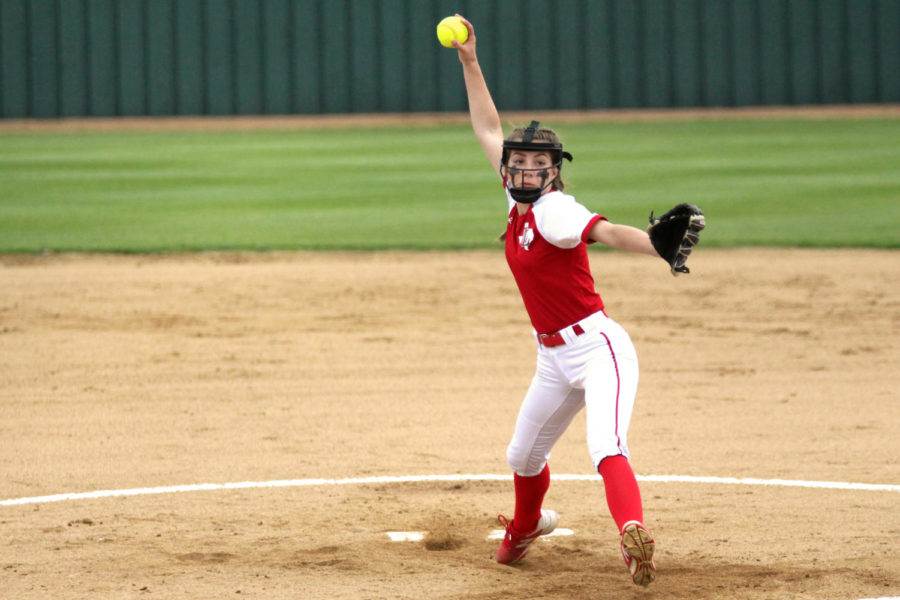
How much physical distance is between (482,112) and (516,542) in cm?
181

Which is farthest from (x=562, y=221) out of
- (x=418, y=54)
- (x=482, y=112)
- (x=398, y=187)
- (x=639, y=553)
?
(x=418, y=54)

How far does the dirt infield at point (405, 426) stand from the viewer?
500 cm

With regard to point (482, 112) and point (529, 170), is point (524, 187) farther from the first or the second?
point (482, 112)

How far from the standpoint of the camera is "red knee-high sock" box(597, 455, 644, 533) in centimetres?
436

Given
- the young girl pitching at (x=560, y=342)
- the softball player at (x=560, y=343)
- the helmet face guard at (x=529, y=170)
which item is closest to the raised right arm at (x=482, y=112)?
the softball player at (x=560, y=343)

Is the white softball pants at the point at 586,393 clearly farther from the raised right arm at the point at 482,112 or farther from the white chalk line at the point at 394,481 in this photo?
the white chalk line at the point at 394,481

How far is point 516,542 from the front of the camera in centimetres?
508

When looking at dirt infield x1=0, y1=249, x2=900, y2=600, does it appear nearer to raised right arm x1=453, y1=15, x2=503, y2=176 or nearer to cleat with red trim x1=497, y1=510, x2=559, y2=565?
cleat with red trim x1=497, y1=510, x2=559, y2=565

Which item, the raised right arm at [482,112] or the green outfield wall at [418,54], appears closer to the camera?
the raised right arm at [482,112]

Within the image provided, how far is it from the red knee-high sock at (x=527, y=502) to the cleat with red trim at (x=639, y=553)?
2.89 feet

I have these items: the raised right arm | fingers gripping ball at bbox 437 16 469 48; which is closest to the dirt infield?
the raised right arm

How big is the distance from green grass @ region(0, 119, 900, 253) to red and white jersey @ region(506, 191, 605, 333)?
945 centimetres

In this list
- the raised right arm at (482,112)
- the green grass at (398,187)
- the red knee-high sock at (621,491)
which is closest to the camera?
the red knee-high sock at (621,491)

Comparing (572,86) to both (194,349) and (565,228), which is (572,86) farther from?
(565,228)
